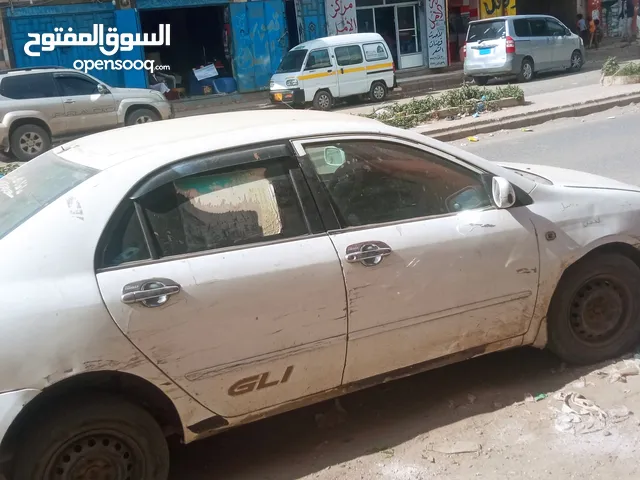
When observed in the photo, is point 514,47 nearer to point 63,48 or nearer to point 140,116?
point 140,116

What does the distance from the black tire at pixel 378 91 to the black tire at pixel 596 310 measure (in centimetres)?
1732

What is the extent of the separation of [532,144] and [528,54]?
11.6 metres

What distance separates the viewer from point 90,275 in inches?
115

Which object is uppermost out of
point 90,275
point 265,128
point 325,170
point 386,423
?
point 265,128

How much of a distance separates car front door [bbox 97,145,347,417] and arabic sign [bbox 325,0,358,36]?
74.4 feet

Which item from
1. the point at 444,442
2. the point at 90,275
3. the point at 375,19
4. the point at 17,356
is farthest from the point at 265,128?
the point at 375,19

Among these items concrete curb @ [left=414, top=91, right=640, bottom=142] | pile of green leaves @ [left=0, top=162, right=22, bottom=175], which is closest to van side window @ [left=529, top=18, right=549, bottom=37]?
concrete curb @ [left=414, top=91, right=640, bottom=142]

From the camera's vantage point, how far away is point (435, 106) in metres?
15.0

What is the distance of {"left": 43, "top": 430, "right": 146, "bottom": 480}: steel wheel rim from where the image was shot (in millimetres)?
2896

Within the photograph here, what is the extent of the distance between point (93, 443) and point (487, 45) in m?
21.0

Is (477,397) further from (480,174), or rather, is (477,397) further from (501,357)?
(480,174)

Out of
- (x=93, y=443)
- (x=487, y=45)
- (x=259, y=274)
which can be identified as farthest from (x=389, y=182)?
(x=487, y=45)

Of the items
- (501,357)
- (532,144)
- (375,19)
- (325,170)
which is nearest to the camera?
(325,170)

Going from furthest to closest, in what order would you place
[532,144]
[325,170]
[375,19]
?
[375,19] → [532,144] → [325,170]
